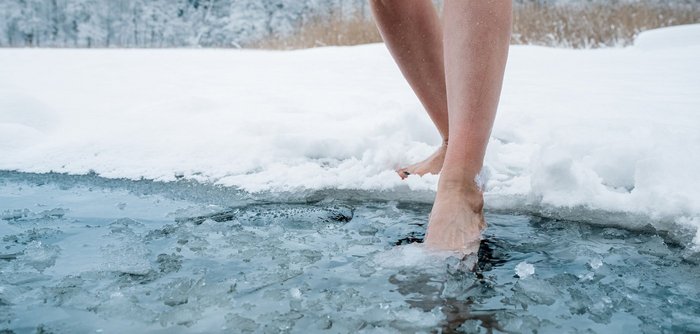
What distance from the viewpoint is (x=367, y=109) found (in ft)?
7.97

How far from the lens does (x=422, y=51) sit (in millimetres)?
1586

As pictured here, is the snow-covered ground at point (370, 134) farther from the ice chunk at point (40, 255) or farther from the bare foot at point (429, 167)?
the ice chunk at point (40, 255)

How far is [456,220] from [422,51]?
680mm

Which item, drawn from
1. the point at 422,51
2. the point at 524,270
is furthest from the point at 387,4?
the point at 524,270

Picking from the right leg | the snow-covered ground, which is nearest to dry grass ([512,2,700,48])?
the snow-covered ground

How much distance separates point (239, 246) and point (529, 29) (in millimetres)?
8524

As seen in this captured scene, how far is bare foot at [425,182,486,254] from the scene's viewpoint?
3.26 feet

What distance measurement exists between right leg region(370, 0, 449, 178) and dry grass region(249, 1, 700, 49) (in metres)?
6.58

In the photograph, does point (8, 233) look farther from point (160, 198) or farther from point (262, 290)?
point (262, 290)

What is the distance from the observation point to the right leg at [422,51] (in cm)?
157

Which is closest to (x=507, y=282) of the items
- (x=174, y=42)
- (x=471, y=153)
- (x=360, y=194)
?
(x=471, y=153)

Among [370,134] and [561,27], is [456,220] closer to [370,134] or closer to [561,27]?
[370,134]

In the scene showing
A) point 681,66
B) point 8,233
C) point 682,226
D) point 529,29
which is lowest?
point 8,233

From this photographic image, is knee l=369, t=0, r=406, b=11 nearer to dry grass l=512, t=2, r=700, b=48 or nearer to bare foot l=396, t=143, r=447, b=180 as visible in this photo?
bare foot l=396, t=143, r=447, b=180
